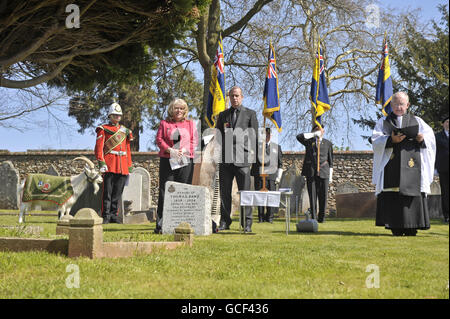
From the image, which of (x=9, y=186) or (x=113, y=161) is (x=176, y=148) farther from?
(x=9, y=186)

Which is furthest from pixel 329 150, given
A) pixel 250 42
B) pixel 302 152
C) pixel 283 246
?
pixel 302 152

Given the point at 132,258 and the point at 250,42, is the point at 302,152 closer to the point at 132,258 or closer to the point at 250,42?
the point at 250,42

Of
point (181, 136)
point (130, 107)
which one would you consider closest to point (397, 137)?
point (181, 136)

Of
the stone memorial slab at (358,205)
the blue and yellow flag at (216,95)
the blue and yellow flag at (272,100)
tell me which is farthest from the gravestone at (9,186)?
the blue and yellow flag at (272,100)

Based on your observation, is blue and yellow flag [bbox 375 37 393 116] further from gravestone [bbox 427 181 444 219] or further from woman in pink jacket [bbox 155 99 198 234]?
woman in pink jacket [bbox 155 99 198 234]

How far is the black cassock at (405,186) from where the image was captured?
7.20 m

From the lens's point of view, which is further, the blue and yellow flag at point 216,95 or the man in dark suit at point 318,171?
the man in dark suit at point 318,171

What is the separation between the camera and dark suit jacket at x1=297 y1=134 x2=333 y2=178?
1124cm

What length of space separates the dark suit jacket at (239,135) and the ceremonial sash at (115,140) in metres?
3.40

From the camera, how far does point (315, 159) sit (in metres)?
11.3

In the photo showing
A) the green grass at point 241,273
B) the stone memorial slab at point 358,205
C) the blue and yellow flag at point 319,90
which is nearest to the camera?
the green grass at point 241,273

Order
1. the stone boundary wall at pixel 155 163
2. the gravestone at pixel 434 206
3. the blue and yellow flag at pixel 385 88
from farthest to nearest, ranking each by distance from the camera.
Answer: the stone boundary wall at pixel 155 163, the gravestone at pixel 434 206, the blue and yellow flag at pixel 385 88

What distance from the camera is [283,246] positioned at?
5.79m

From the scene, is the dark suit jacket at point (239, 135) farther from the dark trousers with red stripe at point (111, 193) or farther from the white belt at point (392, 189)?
the dark trousers with red stripe at point (111, 193)
